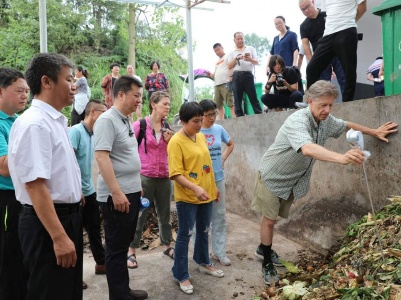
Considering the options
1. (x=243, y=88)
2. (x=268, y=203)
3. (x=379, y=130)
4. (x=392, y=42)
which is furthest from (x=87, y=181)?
(x=243, y=88)


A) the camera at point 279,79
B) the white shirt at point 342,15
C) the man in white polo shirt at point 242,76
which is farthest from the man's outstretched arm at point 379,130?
the man in white polo shirt at point 242,76

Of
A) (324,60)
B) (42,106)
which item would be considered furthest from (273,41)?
(42,106)

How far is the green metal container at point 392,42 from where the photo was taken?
347 cm

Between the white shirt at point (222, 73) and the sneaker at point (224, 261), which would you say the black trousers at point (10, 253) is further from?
the white shirt at point (222, 73)

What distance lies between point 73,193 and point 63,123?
0.43m

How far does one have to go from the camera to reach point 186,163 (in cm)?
360

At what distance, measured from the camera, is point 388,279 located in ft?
8.95

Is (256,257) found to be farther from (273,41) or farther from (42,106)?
(273,41)

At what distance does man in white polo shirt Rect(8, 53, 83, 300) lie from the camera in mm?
1866

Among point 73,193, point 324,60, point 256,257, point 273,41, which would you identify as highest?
point 273,41

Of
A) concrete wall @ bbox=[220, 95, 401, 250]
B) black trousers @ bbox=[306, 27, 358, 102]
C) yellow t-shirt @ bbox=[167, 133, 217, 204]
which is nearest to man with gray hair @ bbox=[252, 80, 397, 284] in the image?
concrete wall @ bbox=[220, 95, 401, 250]

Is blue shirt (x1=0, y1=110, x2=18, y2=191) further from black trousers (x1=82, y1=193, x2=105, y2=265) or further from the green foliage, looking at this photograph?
the green foliage

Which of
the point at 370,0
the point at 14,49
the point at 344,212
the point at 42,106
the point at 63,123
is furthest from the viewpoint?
the point at 14,49

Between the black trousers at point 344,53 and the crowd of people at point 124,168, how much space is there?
0.01 metres
